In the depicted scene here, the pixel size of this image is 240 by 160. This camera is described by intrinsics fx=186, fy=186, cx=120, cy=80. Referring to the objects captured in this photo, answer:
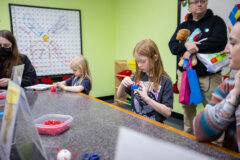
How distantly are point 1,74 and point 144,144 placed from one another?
170 centimetres

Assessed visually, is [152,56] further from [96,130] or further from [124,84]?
[96,130]

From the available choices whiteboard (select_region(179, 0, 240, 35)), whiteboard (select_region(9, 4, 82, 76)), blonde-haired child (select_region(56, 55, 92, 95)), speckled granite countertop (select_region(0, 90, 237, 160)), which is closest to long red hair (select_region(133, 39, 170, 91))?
speckled granite countertop (select_region(0, 90, 237, 160))

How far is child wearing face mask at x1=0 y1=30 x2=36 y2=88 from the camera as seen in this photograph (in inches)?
66.4

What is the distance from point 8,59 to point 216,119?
1831 mm

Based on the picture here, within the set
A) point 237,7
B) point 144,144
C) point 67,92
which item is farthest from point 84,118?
point 237,7

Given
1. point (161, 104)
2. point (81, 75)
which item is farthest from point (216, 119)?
point (81, 75)

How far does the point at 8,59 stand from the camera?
179cm

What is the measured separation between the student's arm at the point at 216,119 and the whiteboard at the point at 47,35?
3241mm

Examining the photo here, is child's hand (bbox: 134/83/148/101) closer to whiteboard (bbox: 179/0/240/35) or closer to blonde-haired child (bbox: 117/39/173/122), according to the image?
blonde-haired child (bbox: 117/39/173/122)

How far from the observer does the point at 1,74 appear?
1.81 metres

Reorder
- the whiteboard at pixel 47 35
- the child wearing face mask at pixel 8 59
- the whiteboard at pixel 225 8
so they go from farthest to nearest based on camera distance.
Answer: the whiteboard at pixel 47 35
the whiteboard at pixel 225 8
the child wearing face mask at pixel 8 59

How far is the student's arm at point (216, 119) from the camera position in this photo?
68cm

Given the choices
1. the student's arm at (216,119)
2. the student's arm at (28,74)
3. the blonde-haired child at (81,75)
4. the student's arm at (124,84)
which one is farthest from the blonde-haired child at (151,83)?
the student's arm at (28,74)

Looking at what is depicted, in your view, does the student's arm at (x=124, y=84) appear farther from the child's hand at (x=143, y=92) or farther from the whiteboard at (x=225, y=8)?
the whiteboard at (x=225, y=8)
